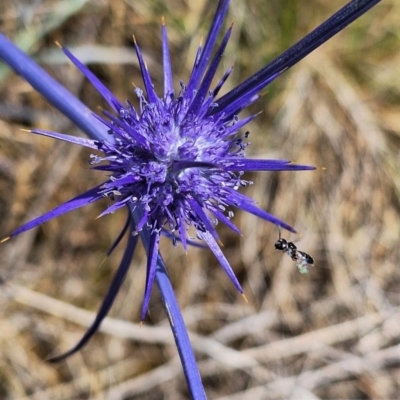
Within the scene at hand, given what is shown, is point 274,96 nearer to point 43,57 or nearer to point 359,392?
point 43,57

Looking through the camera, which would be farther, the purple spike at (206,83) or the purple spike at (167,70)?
the purple spike at (167,70)

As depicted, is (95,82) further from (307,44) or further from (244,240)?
(244,240)

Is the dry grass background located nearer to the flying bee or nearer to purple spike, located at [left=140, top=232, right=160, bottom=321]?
the flying bee

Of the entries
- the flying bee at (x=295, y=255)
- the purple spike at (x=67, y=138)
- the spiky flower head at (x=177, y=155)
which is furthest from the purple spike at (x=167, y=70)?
the flying bee at (x=295, y=255)

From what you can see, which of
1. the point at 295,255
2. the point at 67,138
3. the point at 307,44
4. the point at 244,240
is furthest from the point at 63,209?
the point at 244,240

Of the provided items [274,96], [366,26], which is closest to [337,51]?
[366,26]

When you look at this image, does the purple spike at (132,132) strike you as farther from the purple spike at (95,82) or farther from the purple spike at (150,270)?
the purple spike at (150,270)
